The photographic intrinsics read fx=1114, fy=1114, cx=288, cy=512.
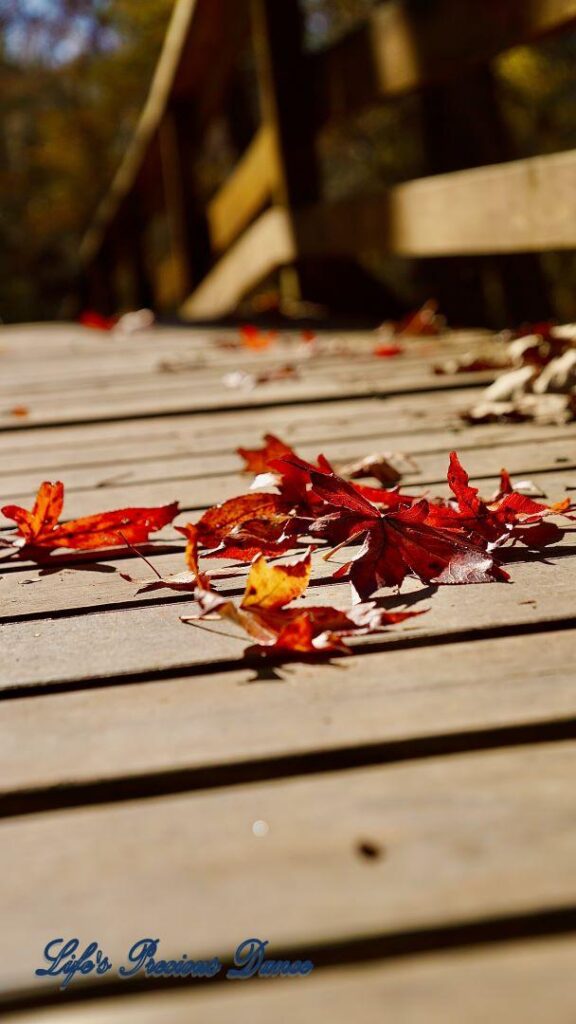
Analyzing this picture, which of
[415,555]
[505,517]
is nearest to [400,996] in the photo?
[415,555]

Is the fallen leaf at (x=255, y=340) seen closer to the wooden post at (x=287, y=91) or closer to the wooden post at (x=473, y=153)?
the wooden post at (x=287, y=91)

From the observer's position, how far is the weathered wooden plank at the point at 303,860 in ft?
1.67

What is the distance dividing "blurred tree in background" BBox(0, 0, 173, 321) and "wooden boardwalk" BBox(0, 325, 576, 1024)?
10.9m

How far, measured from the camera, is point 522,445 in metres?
1.59

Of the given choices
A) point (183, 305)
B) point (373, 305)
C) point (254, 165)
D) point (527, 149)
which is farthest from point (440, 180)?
point (527, 149)

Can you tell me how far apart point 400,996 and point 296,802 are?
0.17m

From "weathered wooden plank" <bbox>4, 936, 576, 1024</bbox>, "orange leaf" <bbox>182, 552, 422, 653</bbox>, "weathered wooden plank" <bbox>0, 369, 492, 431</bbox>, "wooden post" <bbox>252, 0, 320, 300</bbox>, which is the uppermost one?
"wooden post" <bbox>252, 0, 320, 300</bbox>

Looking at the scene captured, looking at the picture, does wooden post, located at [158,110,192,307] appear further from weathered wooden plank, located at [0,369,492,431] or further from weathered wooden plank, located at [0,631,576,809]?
weathered wooden plank, located at [0,631,576,809]

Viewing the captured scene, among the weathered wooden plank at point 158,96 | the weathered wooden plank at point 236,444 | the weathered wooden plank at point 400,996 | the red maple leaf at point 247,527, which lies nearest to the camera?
the weathered wooden plank at point 400,996

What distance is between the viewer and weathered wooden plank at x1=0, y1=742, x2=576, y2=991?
Answer: 508 mm

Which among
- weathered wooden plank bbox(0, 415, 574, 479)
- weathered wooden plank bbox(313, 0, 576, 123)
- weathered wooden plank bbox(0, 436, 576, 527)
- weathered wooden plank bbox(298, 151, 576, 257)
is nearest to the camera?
weathered wooden plank bbox(0, 436, 576, 527)

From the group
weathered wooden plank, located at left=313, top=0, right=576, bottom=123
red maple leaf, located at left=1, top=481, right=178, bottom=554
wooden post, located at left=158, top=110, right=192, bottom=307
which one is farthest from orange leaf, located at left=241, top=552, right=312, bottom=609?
wooden post, located at left=158, top=110, right=192, bottom=307

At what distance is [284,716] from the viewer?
73 centimetres

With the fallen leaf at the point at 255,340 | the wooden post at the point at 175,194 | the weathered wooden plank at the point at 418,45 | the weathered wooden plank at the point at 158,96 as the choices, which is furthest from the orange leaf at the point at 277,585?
the wooden post at the point at 175,194
